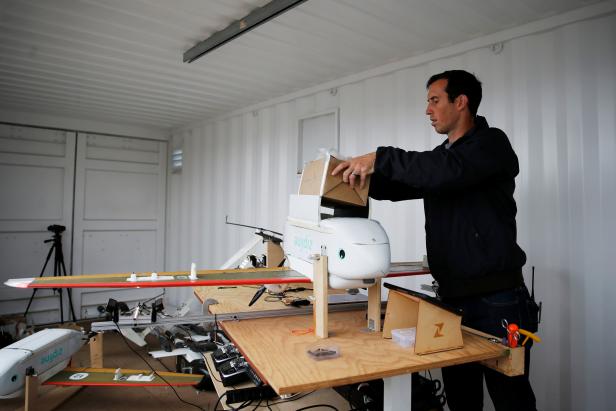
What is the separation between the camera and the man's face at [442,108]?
1.56 metres

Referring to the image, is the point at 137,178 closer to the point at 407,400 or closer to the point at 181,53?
the point at 181,53

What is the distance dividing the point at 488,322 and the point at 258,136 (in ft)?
11.7

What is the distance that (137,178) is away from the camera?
5.91m

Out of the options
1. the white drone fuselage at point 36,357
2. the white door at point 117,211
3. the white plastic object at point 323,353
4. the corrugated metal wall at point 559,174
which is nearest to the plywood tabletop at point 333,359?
the white plastic object at point 323,353

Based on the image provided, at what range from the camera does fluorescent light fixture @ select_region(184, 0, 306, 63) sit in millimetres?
2258

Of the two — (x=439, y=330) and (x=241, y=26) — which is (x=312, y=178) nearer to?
(x=439, y=330)

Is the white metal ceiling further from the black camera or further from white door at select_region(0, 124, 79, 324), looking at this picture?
the black camera

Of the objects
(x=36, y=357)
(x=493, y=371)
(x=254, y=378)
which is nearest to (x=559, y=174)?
(x=493, y=371)

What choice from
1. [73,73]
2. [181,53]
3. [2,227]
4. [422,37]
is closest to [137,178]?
[2,227]

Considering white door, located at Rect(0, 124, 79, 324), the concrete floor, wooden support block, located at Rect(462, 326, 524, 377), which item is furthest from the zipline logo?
white door, located at Rect(0, 124, 79, 324)

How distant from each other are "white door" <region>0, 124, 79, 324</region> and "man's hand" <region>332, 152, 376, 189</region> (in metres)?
5.33

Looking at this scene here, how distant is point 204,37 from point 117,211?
3.82 meters

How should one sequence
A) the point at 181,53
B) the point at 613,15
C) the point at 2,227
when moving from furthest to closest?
the point at 2,227
the point at 181,53
the point at 613,15

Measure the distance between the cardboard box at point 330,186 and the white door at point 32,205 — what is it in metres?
5.14
